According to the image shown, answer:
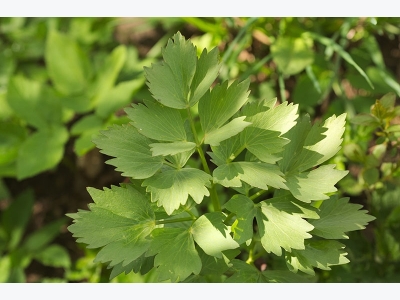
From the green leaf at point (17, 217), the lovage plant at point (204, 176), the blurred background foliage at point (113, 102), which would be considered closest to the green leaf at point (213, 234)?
the lovage plant at point (204, 176)

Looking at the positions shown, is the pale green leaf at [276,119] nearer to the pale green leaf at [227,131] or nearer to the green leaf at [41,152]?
the pale green leaf at [227,131]

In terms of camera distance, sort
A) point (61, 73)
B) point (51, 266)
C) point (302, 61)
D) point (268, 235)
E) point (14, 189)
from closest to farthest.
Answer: point (268, 235), point (302, 61), point (61, 73), point (51, 266), point (14, 189)

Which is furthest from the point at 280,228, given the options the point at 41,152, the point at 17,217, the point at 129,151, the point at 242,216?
the point at 17,217

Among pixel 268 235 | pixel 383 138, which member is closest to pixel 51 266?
pixel 268 235

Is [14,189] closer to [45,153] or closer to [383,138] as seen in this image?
[45,153]

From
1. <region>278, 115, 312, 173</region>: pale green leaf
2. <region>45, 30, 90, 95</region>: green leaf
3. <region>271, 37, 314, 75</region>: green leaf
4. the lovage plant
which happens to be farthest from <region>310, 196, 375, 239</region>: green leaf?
<region>45, 30, 90, 95</region>: green leaf
